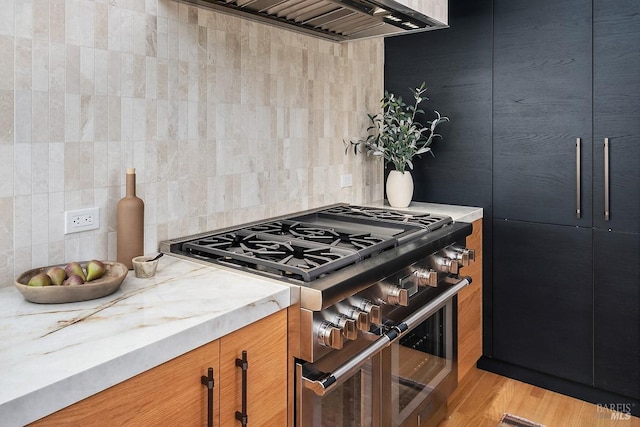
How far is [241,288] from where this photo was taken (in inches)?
51.7

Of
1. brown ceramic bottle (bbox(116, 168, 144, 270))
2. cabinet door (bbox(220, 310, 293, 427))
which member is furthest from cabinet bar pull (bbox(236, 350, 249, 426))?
brown ceramic bottle (bbox(116, 168, 144, 270))

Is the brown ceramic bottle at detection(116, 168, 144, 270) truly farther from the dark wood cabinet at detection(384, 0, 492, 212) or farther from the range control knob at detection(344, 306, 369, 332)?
the dark wood cabinet at detection(384, 0, 492, 212)

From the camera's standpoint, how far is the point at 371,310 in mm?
1445

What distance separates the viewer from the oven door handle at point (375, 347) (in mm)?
1325

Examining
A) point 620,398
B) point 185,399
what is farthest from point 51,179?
point 620,398

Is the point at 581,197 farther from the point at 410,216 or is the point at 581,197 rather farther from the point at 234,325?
the point at 234,325

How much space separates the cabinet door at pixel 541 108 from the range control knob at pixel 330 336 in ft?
5.47

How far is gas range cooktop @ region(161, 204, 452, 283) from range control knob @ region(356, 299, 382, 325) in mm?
131

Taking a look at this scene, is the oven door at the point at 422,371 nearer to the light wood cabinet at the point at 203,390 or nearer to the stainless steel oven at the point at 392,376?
the stainless steel oven at the point at 392,376

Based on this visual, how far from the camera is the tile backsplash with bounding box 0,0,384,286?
1384mm

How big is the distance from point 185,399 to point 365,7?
1584mm

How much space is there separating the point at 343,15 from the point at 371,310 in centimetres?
129

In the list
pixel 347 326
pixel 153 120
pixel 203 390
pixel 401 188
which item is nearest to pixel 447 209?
pixel 401 188

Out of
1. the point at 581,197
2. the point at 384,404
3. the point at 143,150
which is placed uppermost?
the point at 143,150
